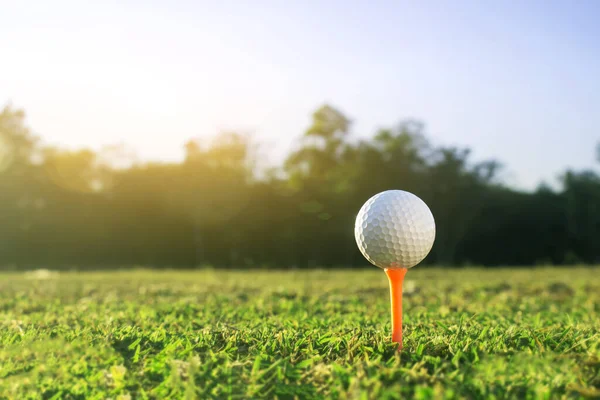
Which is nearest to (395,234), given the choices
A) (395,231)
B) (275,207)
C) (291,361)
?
(395,231)

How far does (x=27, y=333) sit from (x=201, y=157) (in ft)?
73.1

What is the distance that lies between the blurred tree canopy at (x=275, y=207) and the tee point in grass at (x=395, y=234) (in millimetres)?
19984

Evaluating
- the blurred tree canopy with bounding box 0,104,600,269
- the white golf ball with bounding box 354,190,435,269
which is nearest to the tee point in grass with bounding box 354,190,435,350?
the white golf ball with bounding box 354,190,435,269

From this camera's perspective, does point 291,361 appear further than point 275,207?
No

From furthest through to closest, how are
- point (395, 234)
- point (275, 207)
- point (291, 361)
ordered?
point (275, 207) < point (395, 234) < point (291, 361)

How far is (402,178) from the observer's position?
2405 centimetres

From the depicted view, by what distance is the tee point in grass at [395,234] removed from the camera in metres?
3.12

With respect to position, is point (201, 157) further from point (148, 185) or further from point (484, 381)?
point (484, 381)

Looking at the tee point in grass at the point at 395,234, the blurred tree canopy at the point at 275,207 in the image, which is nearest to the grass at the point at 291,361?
the tee point in grass at the point at 395,234

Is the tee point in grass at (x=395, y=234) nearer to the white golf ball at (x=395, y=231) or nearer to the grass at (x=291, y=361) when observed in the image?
the white golf ball at (x=395, y=231)

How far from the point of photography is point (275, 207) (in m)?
24.9

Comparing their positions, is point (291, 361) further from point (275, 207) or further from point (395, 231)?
point (275, 207)

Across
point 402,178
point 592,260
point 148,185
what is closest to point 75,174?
point 148,185

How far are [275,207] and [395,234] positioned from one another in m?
21.8
